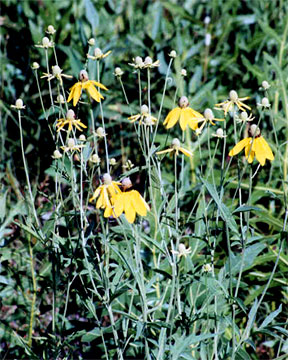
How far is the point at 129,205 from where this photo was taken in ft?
3.96

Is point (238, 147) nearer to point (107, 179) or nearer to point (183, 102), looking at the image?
point (183, 102)

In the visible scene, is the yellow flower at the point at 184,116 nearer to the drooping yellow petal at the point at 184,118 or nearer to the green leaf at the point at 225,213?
the drooping yellow petal at the point at 184,118

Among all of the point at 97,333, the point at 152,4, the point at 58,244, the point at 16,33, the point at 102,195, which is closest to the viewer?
the point at 102,195

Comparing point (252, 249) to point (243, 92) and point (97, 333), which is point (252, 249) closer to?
point (97, 333)

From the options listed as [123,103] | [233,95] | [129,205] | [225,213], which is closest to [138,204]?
[129,205]

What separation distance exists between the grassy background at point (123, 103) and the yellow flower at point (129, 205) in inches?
11.7

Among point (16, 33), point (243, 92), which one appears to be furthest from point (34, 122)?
point (243, 92)

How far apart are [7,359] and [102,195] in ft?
3.04

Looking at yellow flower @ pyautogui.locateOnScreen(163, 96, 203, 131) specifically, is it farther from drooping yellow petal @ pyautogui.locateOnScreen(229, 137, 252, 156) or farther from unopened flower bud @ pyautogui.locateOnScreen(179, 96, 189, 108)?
drooping yellow petal @ pyautogui.locateOnScreen(229, 137, 252, 156)

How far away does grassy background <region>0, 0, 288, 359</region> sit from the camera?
1.77m

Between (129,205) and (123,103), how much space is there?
5.34 ft

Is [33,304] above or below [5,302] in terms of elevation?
above

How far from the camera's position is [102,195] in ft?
3.98

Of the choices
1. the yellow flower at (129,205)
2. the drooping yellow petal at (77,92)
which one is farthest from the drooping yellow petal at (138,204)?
the drooping yellow petal at (77,92)
